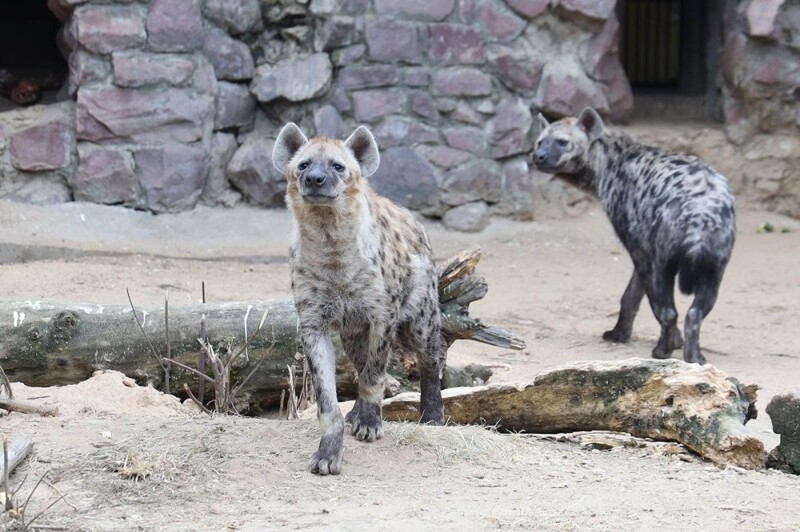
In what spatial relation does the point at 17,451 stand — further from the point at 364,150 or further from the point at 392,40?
the point at 392,40

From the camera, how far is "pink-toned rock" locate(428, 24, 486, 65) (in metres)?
7.98

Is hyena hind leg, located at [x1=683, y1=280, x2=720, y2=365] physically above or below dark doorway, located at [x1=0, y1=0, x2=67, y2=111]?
below

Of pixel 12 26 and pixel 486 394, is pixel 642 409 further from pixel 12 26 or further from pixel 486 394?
pixel 12 26

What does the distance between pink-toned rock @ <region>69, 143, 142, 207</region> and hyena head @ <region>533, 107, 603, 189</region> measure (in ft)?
8.57

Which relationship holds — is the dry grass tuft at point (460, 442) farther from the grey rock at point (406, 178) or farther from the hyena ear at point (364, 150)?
the grey rock at point (406, 178)

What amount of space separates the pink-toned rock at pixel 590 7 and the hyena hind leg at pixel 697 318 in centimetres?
310

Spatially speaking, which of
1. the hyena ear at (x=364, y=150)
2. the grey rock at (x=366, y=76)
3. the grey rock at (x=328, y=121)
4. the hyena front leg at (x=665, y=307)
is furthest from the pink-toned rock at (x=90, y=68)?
the hyena ear at (x=364, y=150)

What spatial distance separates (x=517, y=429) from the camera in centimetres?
394

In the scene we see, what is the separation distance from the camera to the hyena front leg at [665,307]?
578 centimetres

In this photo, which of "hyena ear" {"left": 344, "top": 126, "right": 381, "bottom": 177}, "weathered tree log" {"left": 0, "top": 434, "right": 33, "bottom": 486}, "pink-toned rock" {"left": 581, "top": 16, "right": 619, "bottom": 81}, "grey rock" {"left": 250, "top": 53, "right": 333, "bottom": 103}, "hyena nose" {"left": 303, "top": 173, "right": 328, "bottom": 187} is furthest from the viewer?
"pink-toned rock" {"left": 581, "top": 16, "right": 619, "bottom": 81}

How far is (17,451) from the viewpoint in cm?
315

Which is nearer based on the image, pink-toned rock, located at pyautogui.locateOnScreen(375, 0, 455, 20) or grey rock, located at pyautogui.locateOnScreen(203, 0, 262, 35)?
grey rock, located at pyautogui.locateOnScreen(203, 0, 262, 35)

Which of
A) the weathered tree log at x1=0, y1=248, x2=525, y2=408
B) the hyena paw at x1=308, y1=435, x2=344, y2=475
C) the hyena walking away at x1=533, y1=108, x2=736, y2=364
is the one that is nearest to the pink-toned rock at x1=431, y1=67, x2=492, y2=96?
the hyena walking away at x1=533, y1=108, x2=736, y2=364

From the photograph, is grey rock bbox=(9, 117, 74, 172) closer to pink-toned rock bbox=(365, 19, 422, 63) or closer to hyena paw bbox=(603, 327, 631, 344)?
pink-toned rock bbox=(365, 19, 422, 63)
